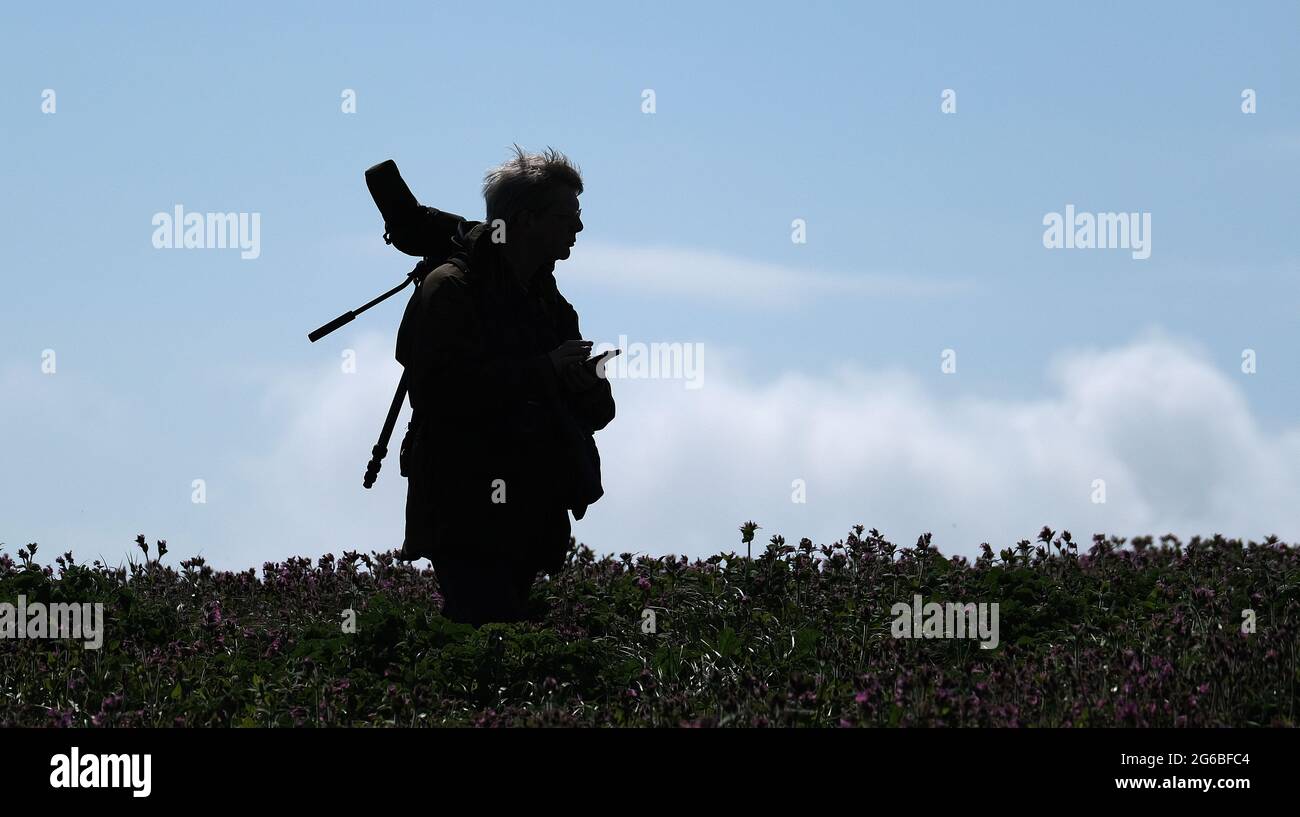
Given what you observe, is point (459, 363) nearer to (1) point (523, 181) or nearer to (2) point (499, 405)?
(2) point (499, 405)

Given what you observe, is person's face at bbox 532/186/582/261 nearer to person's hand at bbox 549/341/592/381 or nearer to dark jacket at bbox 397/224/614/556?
dark jacket at bbox 397/224/614/556

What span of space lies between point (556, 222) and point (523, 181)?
35 centimetres

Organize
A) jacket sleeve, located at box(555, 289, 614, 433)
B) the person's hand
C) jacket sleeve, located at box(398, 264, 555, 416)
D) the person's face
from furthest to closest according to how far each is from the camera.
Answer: jacket sleeve, located at box(555, 289, 614, 433), the person's face, the person's hand, jacket sleeve, located at box(398, 264, 555, 416)

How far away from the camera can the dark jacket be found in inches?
378

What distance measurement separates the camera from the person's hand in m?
9.85

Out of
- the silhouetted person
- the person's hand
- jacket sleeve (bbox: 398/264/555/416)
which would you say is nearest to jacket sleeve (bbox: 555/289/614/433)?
the silhouetted person

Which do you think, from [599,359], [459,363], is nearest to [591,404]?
[599,359]

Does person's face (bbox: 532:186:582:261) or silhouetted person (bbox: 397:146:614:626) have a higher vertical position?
person's face (bbox: 532:186:582:261)

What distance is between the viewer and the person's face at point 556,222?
999 centimetres

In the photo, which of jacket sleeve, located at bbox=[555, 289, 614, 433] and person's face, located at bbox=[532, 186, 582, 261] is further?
jacket sleeve, located at bbox=[555, 289, 614, 433]

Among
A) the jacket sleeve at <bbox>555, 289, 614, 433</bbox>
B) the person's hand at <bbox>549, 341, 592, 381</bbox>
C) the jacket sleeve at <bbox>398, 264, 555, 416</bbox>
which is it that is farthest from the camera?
Result: the jacket sleeve at <bbox>555, 289, 614, 433</bbox>

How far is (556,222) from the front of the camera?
32.9 feet

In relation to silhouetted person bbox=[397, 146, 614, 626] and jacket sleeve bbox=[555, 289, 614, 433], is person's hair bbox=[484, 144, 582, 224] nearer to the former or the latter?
silhouetted person bbox=[397, 146, 614, 626]
